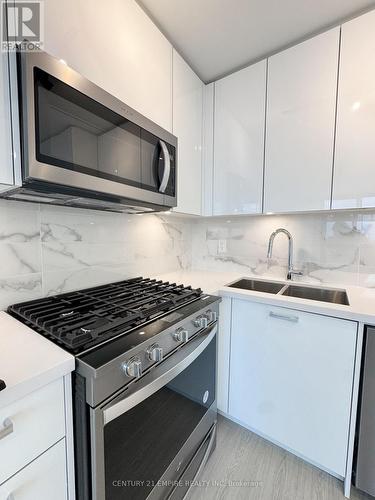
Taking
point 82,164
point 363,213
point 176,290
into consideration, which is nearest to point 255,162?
point 363,213

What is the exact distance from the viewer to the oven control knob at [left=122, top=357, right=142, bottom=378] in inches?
26.3

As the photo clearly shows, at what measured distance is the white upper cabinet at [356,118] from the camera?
1.14m

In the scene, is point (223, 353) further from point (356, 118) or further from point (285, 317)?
point (356, 118)

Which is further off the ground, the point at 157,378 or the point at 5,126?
the point at 5,126

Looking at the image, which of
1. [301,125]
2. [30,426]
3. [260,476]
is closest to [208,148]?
[301,125]

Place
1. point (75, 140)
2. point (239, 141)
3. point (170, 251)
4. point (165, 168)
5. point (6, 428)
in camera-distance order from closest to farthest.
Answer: point (6, 428) < point (75, 140) < point (165, 168) < point (239, 141) < point (170, 251)

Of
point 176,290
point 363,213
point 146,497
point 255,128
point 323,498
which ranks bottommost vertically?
point 323,498

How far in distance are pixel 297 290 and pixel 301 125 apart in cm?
102

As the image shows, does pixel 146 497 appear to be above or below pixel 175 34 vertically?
below

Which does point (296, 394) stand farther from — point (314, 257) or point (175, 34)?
point (175, 34)

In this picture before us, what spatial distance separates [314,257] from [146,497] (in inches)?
59.5

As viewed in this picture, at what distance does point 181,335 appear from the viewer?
892mm

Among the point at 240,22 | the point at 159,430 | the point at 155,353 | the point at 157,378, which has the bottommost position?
the point at 159,430

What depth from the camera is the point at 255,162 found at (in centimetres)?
149
